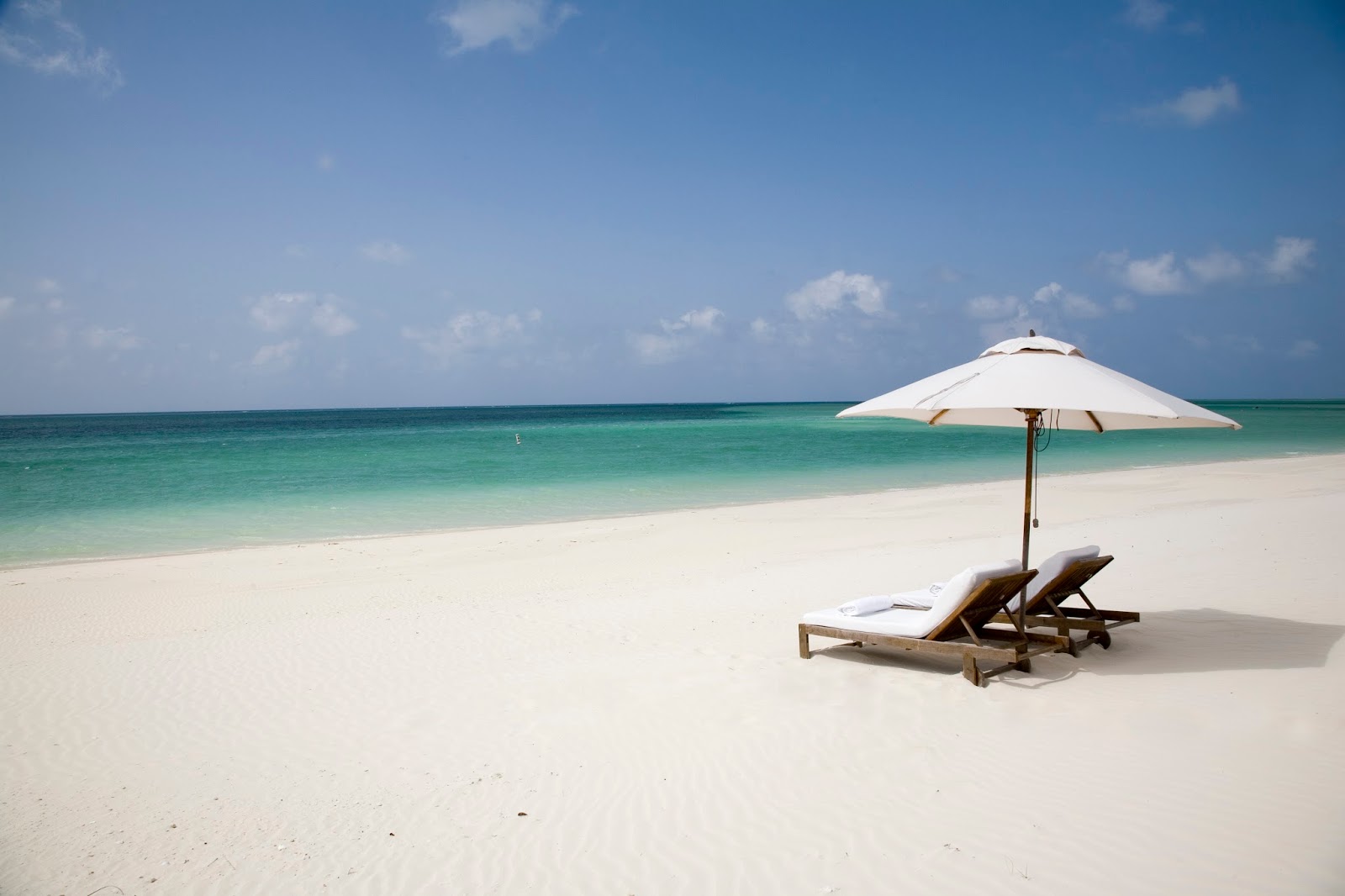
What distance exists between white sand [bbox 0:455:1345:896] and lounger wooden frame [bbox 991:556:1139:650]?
0.17 m

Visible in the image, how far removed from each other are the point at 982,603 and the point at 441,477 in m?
24.5

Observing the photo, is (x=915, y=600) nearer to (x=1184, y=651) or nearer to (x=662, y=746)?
(x=1184, y=651)

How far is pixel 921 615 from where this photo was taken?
6.07 metres

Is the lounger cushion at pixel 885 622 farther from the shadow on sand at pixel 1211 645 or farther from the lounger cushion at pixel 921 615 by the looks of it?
the shadow on sand at pixel 1211 645

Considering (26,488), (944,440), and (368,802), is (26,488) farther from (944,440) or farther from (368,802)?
(944,440)

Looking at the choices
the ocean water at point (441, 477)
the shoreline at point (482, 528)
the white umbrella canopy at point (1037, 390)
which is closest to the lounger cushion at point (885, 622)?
the white umbrella canopy at point (1037, 390)

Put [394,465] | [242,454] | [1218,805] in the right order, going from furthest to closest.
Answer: [242,454]
[394,465]
[1218,805]

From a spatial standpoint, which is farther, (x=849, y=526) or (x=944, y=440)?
(x=944, y=440)

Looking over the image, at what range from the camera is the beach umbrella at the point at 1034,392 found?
553cm

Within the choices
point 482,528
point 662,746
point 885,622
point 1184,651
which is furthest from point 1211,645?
point 482,528

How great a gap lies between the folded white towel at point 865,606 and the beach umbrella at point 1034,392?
103cm

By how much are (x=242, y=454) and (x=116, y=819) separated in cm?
4011

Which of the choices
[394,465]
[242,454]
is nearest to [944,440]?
[394,465]

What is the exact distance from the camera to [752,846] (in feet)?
12.2
